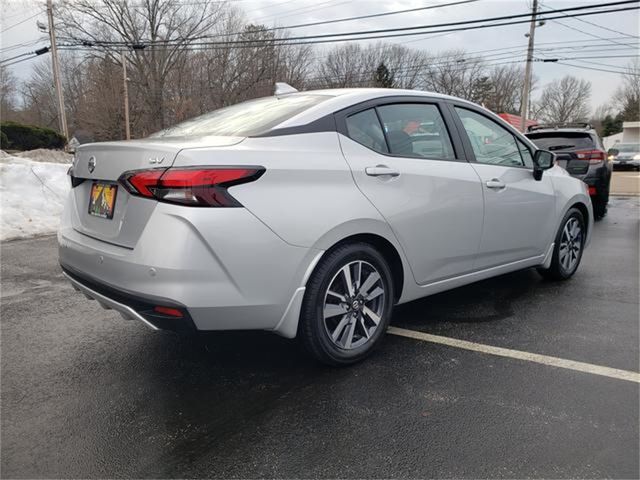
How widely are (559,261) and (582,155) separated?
5.05m

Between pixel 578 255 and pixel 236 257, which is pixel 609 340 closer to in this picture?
pixel 578 255

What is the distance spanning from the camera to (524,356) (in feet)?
10.4

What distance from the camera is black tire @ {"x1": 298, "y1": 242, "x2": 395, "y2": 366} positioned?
274 centimetres

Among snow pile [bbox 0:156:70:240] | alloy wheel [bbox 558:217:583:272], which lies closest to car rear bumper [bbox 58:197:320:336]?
alloy wheel [bbox 558:217:583:272]

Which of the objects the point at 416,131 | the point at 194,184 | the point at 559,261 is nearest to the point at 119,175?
the point at 194,184

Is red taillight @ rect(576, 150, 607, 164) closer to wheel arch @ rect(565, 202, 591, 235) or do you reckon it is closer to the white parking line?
wheel arch @ rect(565, 202, 591, 235)

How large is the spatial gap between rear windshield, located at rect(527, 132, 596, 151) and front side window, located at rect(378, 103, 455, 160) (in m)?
6.30

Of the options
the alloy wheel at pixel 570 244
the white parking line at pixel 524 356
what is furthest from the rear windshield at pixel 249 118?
the alloy wheel at pixel 570 244

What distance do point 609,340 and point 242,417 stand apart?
2601mm

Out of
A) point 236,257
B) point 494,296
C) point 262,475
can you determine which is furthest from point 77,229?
point 494,296

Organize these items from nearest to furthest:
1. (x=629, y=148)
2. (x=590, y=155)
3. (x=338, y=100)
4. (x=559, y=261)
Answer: (x=338, y=100), (x=559, y=261), (x=590, y=155), (x=629, y=148)

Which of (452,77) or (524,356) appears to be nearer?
(524,356)

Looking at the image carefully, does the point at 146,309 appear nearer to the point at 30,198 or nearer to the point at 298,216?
the point at 298,216

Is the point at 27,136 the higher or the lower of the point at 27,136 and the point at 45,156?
the higher
